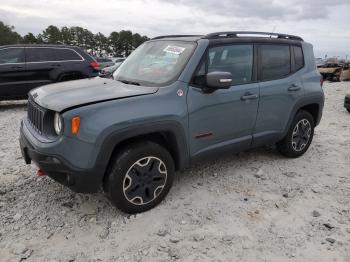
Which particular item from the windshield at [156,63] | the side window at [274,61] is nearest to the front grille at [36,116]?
the windshield at [156,63]

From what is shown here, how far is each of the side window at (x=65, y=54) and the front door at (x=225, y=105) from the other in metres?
6.31

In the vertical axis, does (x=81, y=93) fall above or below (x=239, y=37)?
below

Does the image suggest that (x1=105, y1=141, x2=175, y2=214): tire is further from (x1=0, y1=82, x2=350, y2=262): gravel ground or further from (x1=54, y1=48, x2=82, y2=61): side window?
(x1=54, y1=48, x2=82, y2=61): side window

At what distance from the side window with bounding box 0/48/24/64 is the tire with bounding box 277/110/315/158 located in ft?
22.5

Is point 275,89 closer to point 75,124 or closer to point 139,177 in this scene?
point 139,177

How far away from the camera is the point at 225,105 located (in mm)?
3900

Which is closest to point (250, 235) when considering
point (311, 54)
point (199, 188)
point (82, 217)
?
point (199, 188)

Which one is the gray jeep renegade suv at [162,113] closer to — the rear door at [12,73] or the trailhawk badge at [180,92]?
the trailhawk badge at [180,92]

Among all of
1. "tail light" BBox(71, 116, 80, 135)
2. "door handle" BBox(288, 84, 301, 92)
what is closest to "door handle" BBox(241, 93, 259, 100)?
"door handle" BBox(288, 84, 301, 92)

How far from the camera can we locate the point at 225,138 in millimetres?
4055

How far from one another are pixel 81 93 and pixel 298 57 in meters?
3.19

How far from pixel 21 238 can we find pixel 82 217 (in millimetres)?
578

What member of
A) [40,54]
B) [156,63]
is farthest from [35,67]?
[156,63]

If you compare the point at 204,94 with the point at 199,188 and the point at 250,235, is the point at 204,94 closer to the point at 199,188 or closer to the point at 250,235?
the point at 199,188
